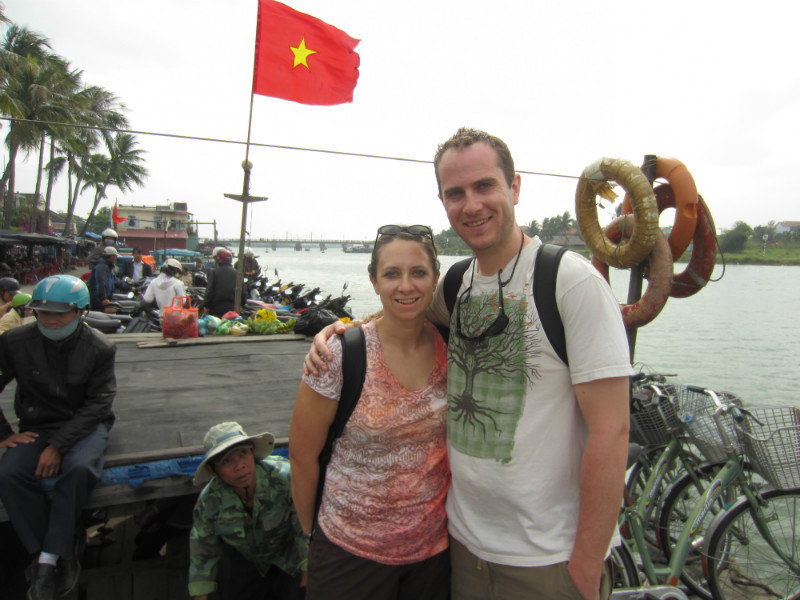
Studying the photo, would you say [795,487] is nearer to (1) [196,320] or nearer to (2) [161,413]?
(2) [161,413]

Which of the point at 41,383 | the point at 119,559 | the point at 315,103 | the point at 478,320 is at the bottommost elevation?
the point at 119,559

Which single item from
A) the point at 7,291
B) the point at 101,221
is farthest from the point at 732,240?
the point at 101,221

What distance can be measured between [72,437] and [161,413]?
78 centimetres

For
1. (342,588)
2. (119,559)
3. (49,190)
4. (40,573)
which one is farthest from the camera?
(49,190)

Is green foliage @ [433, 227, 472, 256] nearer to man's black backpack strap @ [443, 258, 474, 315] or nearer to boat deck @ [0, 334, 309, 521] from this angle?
man's black backpack strap @ [443, 258, 474, 315]

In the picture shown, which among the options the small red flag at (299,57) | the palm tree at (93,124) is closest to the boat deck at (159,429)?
the small red flag at (299,57)

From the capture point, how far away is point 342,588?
1617 millimetres

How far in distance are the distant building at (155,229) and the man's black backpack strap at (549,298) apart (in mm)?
44873

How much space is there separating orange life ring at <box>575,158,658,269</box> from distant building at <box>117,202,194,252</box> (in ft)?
142

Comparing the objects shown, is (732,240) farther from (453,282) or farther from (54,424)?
(54,424)

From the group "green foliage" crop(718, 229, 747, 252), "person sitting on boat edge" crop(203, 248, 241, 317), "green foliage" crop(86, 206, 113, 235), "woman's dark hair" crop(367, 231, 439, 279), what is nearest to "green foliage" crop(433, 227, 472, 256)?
"woman's dark hair" crop(367, 231, 439, 279)

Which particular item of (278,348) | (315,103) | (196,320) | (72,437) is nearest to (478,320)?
(72,437)

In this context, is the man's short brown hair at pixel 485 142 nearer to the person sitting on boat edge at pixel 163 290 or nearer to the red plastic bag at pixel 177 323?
the red plastic bag at pixel 177 323

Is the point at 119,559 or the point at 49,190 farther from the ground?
the point at 49,190
